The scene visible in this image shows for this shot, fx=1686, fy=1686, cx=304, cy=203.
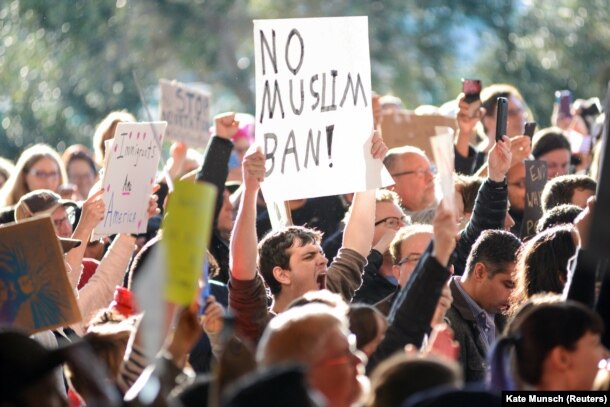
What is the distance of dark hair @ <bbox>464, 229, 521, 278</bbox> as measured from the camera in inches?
298

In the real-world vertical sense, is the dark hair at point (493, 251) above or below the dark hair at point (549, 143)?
below

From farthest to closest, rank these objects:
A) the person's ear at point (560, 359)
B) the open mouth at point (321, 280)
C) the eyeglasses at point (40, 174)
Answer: the eyeglasses at point (40, 174) → the open mouth at point (321, 280) → the person's ear at point (560, 359)

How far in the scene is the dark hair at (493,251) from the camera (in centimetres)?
756

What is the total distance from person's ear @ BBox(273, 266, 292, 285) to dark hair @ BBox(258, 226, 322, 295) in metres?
A: 0.01

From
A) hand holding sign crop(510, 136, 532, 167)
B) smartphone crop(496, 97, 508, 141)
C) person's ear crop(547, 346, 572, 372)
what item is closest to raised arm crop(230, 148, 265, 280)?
smartphone crop(496, 97, 508, 141)

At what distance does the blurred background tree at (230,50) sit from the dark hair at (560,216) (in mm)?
15165

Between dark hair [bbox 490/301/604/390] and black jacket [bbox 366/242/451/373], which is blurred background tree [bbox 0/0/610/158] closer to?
black jacket [bbox 366/242/451/373]

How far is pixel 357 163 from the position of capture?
800cm

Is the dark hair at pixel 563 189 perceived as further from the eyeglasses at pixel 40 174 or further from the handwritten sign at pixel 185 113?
the eyeglasses at pixel 40 174

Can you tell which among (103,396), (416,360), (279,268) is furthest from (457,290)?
(103,396)

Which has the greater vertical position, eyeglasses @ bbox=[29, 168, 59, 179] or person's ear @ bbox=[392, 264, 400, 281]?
eyeglasses @ bbox=[29, 168, 59, 179]

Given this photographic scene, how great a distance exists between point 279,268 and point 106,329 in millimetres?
1261

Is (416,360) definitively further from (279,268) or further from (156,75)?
(156,75)

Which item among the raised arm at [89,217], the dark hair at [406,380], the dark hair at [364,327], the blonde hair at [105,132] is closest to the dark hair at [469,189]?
the raised arm at [89,217]
